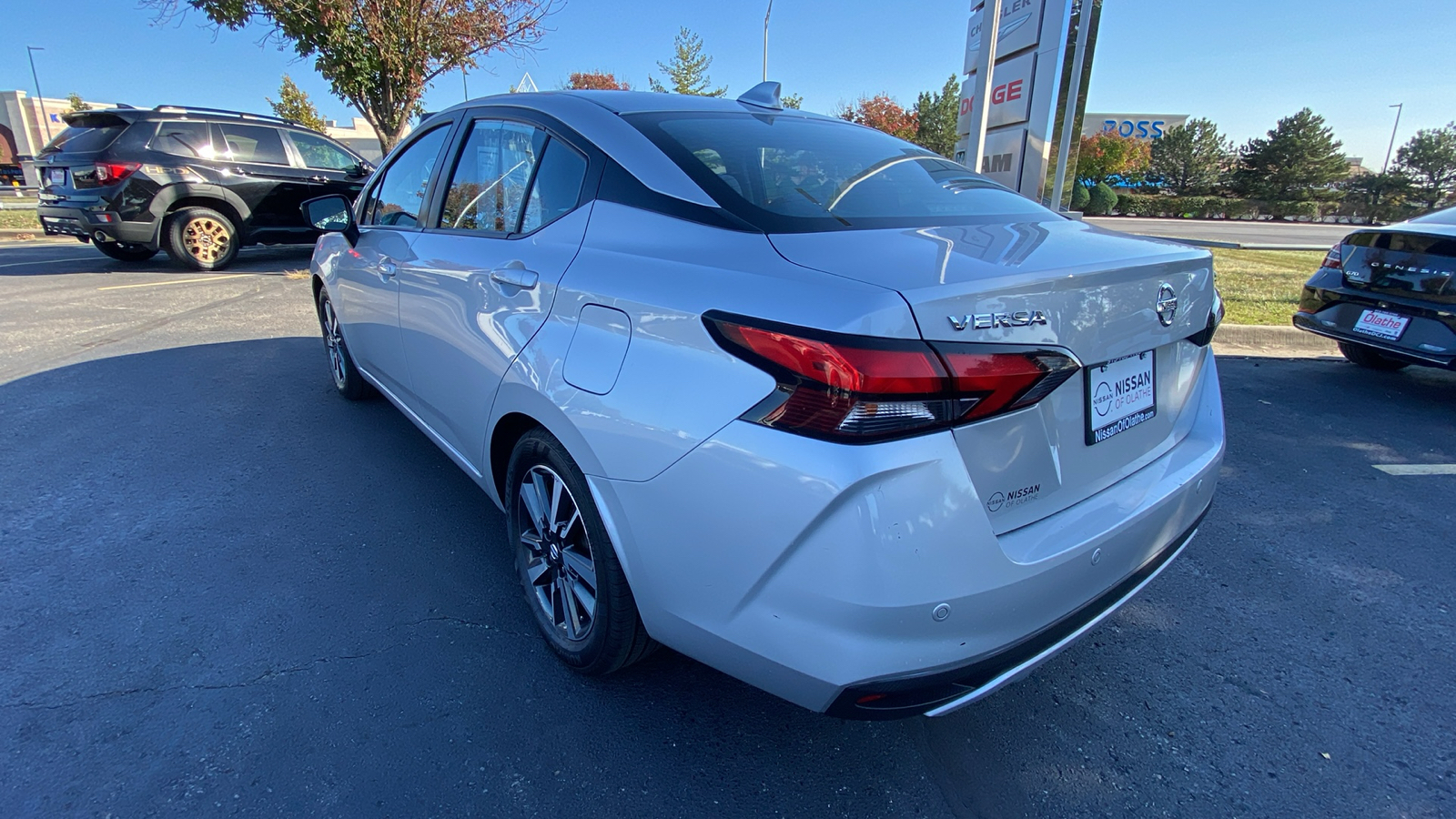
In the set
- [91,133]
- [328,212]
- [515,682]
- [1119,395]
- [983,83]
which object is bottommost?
[515,682]

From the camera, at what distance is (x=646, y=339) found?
171 centimetres

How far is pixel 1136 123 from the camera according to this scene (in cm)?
5594

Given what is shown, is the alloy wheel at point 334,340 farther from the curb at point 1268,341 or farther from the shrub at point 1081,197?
the shrub at point 1081,197

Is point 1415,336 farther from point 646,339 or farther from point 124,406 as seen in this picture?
point 124,406

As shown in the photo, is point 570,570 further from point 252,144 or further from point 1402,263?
point 252,144

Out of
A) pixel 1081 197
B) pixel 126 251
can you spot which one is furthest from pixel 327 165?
pixel 1081 197

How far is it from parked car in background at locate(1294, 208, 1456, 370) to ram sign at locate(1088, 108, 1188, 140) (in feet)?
187

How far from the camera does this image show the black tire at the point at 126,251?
1039 cm

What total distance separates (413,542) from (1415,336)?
5990 mm

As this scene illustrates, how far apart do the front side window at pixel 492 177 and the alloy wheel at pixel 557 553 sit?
0.85 metres

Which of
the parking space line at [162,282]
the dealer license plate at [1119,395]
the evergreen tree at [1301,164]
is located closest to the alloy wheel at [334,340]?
the dealer license plate at [1119,395]

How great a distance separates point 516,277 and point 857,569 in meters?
1.38

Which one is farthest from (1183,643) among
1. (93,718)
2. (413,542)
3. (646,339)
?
(93,718)

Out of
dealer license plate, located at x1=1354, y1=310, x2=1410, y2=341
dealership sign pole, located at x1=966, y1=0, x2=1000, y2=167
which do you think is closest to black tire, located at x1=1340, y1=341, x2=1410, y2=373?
dealer license plate, located at x1=1354, y1=310, x2=1410, y2=341
